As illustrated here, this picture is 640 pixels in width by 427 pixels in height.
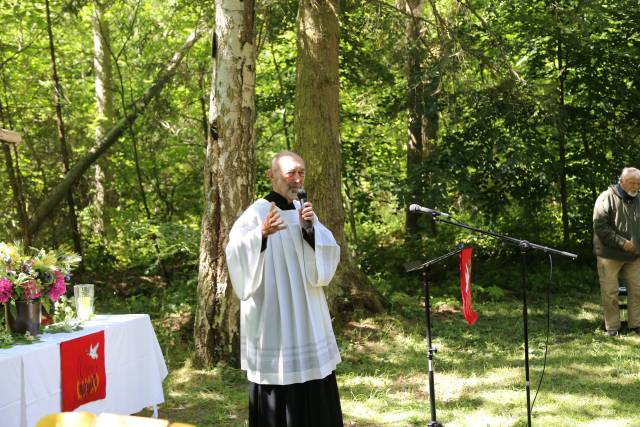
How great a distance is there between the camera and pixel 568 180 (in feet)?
41.0

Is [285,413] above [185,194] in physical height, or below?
below

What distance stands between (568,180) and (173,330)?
7163 mm

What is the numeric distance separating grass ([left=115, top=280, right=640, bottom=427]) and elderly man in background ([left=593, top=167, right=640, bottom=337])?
Result: 0.29 meters

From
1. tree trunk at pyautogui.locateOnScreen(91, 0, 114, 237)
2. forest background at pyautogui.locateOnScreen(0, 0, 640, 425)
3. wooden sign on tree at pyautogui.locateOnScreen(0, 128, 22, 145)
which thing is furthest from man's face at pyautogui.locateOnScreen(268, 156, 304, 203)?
tree trunk at pyautogui.locateOnScreen(91, 0, 114, 237)

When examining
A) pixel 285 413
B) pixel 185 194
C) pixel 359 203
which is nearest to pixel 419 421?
pixel 285 413

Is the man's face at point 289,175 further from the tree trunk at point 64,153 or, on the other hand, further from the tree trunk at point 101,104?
the tree trunk at point 101,104

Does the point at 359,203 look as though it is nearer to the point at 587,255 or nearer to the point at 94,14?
Answer: the point at 587,255

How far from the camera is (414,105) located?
1220 centimetres

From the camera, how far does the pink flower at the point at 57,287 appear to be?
4.55m

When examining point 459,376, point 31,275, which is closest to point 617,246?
point 459,376

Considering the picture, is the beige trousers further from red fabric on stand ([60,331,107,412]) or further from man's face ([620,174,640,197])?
red fabric on stand ([60,331,107,412])

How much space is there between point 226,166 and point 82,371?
321cm

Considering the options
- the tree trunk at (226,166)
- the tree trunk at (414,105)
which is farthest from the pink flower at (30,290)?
the tree trunk at (414,105)

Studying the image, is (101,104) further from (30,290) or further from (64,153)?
(30,290)
